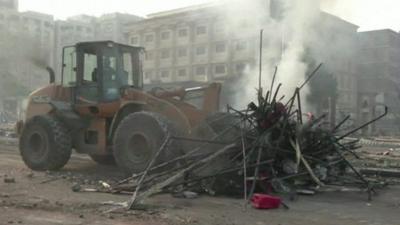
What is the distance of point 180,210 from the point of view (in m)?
7.45

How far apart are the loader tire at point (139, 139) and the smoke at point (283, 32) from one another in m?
8.40

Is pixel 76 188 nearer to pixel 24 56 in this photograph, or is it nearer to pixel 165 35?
pixel 24 56

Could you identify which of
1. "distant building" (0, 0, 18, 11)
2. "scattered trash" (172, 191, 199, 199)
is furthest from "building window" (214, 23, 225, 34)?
"scattered trash" (172, 191, 199, 199)

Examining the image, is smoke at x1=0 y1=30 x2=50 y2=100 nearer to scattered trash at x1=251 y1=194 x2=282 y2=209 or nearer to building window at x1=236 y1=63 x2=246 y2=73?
building window at x1=236 y1=63 x2=246 y2=73

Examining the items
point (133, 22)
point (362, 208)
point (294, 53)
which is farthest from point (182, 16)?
point (362, 208)

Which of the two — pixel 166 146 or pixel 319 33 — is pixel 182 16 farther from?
pixel 166 146

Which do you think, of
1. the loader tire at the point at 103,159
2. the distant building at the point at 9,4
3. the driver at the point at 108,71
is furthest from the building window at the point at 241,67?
the driver at the point at 108,71

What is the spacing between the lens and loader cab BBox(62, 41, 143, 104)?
11.5m

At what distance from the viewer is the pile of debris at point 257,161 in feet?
29.1

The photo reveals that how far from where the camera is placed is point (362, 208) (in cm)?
795

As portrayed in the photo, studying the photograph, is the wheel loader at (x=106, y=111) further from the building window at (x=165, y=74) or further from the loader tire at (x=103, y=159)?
the building window at (x=165, y=74)

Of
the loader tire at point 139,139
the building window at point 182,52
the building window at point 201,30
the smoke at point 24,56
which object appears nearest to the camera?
the loader tire at point 139,139

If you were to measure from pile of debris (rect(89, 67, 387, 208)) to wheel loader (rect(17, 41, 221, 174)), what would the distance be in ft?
2.16

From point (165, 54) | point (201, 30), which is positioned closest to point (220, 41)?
point (201, 30)
